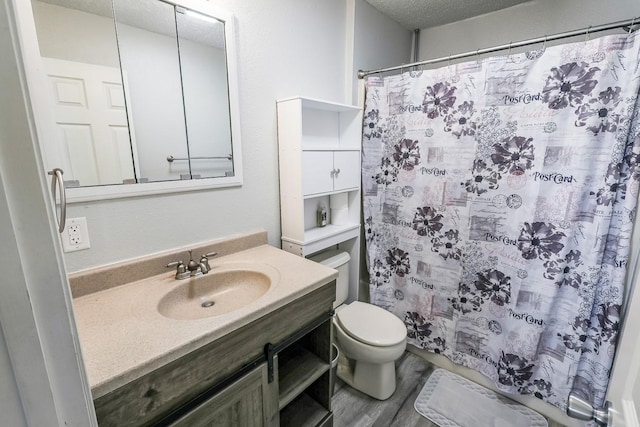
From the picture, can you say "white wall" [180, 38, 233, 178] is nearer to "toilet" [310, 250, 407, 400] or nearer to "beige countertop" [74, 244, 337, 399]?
"beige countertop" [74, 244, 337, 399]

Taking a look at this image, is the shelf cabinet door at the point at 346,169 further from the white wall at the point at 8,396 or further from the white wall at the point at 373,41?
the white wall at the point at 8,396

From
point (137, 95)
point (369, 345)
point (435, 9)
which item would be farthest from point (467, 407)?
point (435, 9)

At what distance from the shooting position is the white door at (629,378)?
50 cm

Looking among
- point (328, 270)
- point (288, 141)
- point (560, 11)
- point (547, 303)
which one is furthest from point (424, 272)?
point (560, 11)

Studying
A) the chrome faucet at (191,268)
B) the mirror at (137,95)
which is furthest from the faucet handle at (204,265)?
the mirror at (137,95)

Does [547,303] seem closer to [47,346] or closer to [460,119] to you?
[460,119]

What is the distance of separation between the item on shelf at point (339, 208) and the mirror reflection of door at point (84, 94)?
1218mm

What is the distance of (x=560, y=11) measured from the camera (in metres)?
1.79

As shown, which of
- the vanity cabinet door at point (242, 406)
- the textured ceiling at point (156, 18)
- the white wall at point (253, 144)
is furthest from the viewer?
the white wall at point (253, 144)

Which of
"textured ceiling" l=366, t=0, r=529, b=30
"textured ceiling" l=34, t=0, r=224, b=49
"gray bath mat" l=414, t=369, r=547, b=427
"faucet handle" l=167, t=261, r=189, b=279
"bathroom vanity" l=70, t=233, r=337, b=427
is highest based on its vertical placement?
"textured ceiling" l=366, t=0, r=529, b=30

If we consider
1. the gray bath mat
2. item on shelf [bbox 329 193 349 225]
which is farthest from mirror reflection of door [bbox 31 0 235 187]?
the gray bath mat

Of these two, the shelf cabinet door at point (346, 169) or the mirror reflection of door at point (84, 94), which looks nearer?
the mirror reflection of door at point (84, 94)

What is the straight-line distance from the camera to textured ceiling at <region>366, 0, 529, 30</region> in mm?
1881

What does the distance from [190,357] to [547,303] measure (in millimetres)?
1621
